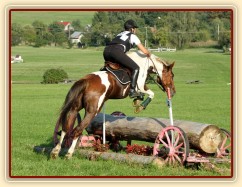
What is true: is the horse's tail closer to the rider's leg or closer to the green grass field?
the green grass field

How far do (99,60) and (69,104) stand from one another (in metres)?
64.7

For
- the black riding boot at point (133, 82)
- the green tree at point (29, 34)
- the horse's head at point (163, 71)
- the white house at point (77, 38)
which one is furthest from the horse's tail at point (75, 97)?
the white house at point (77, 38)

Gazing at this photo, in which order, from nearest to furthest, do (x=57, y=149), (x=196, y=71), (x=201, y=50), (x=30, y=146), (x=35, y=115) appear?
(x=57, y=149) → (x=30, y=146) → (x=35, y=115) → (x=196, y=71) → (x=201, y=50)

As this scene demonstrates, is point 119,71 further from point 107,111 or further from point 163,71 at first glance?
point 107,111

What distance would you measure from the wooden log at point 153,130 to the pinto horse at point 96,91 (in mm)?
542

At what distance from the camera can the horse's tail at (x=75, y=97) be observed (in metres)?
12.2

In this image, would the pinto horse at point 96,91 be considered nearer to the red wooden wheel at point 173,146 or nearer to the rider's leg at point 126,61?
the rider's leg at point 126,61

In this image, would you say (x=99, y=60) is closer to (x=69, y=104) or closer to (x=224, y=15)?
(x=224, y=15)

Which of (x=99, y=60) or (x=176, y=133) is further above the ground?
(x=99, y=60)

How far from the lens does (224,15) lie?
93.7m

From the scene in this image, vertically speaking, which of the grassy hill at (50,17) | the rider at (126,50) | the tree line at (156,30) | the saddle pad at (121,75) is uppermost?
the grassy hill at (50,17)

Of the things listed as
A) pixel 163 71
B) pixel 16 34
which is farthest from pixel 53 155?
pixel 16 34

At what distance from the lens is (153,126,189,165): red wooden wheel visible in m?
11.2
